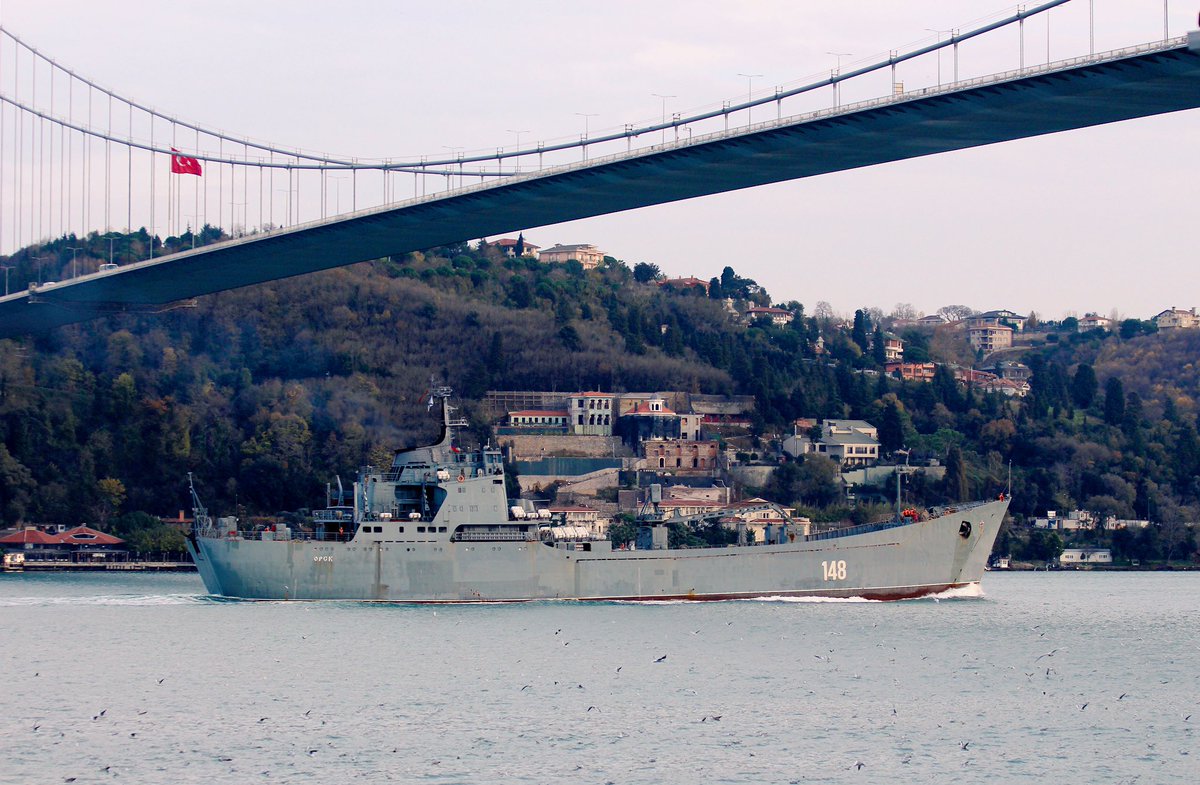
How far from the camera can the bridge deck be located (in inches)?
1233

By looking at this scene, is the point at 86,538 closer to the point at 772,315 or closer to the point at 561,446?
the point at 561,446

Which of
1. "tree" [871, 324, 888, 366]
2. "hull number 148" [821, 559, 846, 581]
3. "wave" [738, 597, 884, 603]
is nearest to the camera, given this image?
"wave" [738, 597, 884, 603]

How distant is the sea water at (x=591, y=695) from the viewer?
61.3ft

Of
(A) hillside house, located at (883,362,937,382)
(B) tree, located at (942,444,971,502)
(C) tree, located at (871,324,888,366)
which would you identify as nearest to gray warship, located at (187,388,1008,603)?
(B) tree, located at (942,444,971,502)

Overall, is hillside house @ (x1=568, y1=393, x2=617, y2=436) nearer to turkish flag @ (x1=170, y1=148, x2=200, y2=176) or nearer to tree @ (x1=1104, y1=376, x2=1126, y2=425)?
tree @ (x1=1104, y1=376, x2=1126, y2=425)

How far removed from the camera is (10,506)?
64.8m

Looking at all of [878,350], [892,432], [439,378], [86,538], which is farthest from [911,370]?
[86,538]

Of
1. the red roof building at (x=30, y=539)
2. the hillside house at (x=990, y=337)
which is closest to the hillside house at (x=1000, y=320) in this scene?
the hillside house at (x=990, y=337)

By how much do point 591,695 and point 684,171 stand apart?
20.0 m

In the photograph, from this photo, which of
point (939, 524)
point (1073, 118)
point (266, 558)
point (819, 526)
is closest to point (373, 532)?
point (266, 558)

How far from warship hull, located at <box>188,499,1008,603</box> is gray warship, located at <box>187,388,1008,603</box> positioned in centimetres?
2

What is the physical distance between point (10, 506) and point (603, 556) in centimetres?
3582

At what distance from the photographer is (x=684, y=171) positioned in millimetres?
40656

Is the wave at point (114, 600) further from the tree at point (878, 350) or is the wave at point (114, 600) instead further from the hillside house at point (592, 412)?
the tree at point (878, 350)
